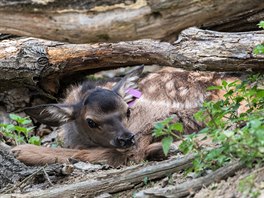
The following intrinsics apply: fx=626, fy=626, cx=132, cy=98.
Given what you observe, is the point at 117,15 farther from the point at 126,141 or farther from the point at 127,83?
the point at 127,83

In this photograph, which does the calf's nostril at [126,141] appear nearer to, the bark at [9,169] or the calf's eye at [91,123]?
the calf's eye at [91,123]

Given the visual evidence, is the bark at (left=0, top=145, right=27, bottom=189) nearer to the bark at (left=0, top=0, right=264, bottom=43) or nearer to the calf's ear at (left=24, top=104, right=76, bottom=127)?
the calf's ear at (left=24, top=104, right=76, bottom=127)

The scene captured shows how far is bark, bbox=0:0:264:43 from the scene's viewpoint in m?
4.16

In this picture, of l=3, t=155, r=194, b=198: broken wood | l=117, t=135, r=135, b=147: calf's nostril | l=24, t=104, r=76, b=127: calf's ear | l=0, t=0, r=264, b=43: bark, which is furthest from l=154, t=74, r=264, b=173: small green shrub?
l=24, t=104, r=76, b=127: calf's ear

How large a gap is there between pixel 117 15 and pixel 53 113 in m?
3.60

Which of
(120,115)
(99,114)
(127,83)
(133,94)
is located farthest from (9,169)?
(127,83)

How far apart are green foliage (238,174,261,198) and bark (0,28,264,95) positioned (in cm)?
252

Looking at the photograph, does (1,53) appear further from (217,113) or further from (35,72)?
(217,113)

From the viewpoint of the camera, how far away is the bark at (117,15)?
13.6 feet

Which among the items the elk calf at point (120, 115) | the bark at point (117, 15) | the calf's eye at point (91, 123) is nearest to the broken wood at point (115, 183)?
the bark at point (117, 15)

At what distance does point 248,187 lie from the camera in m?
4.09

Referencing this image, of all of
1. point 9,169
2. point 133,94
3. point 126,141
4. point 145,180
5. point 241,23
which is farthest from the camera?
point 241,23

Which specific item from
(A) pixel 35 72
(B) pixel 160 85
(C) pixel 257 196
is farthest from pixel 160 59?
(C) pixel 257 196

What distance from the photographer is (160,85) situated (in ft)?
25.3
